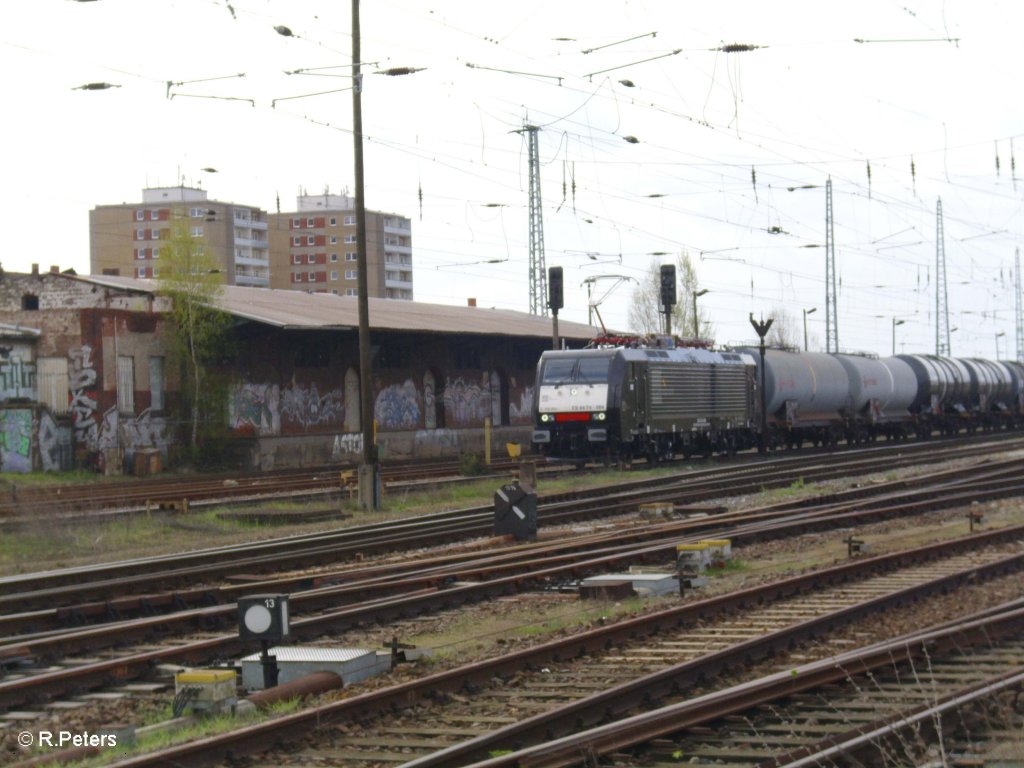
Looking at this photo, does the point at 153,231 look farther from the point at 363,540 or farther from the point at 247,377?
the point at 363,540

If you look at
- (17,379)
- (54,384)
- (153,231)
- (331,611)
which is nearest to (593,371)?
(54,384)

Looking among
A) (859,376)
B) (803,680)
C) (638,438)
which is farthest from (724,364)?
(803,680)

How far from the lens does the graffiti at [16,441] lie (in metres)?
38.6

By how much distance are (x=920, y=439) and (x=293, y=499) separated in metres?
33.1

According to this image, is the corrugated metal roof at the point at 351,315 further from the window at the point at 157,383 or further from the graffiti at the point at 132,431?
the graffiti at the point at 132,431

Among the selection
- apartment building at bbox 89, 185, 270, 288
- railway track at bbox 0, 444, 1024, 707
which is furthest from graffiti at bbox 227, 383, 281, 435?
apartment building at bbox 89, 185, 270, 288

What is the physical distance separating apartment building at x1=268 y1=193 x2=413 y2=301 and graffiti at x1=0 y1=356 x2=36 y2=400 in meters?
101

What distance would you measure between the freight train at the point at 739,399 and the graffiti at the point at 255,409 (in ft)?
41.7

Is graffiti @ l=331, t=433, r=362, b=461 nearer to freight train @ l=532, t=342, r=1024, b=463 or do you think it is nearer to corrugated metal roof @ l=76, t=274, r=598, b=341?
corrugated metal roof @ l=76, t=274, r=598, b=341

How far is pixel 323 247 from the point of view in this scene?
483 feet

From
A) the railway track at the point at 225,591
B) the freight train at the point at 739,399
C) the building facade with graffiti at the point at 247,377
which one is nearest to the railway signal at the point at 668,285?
the freight train at the point at 739,399

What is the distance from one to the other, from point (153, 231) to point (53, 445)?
3925 inches

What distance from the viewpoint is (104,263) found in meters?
138

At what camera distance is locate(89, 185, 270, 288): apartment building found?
440 feet
